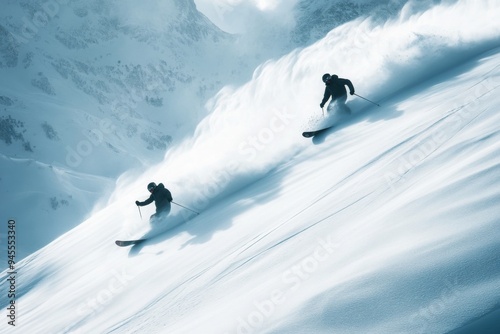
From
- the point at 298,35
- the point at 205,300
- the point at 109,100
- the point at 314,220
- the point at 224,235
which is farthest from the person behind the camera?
the point at 298,35

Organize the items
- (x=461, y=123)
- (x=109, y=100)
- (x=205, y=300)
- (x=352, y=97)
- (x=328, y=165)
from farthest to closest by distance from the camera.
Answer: (x=109, y=100)
(x=352, y=97)
(x=328, y=165)
(x=461, y=123)
(x=205, y=300)

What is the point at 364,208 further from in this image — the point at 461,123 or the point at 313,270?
the point at 461,123

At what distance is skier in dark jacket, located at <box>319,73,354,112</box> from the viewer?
1034 cm

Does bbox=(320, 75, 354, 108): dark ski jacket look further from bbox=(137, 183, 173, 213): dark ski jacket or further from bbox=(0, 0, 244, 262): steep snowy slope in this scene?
bbox=(0, 0, 244, 262): steep snowy slope

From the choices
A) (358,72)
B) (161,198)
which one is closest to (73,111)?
(358,72)

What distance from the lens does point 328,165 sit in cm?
689

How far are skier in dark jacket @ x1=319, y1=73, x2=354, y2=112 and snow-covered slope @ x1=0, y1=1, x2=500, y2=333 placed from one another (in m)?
0.47

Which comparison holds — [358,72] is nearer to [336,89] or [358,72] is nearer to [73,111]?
[336,89]

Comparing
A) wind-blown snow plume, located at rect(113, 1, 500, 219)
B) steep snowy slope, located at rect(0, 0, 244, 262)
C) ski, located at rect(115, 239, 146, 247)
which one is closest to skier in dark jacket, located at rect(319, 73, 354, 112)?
wind-blown snow plume, located at rect(113, 1, 500, 219)

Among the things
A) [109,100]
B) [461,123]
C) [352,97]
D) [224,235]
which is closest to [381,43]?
[352,97]

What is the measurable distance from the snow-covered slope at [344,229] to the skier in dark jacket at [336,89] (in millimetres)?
469

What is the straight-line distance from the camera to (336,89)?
10523 millimetres

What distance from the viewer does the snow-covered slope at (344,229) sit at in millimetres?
2005

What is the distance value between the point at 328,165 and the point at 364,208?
10.8ft
